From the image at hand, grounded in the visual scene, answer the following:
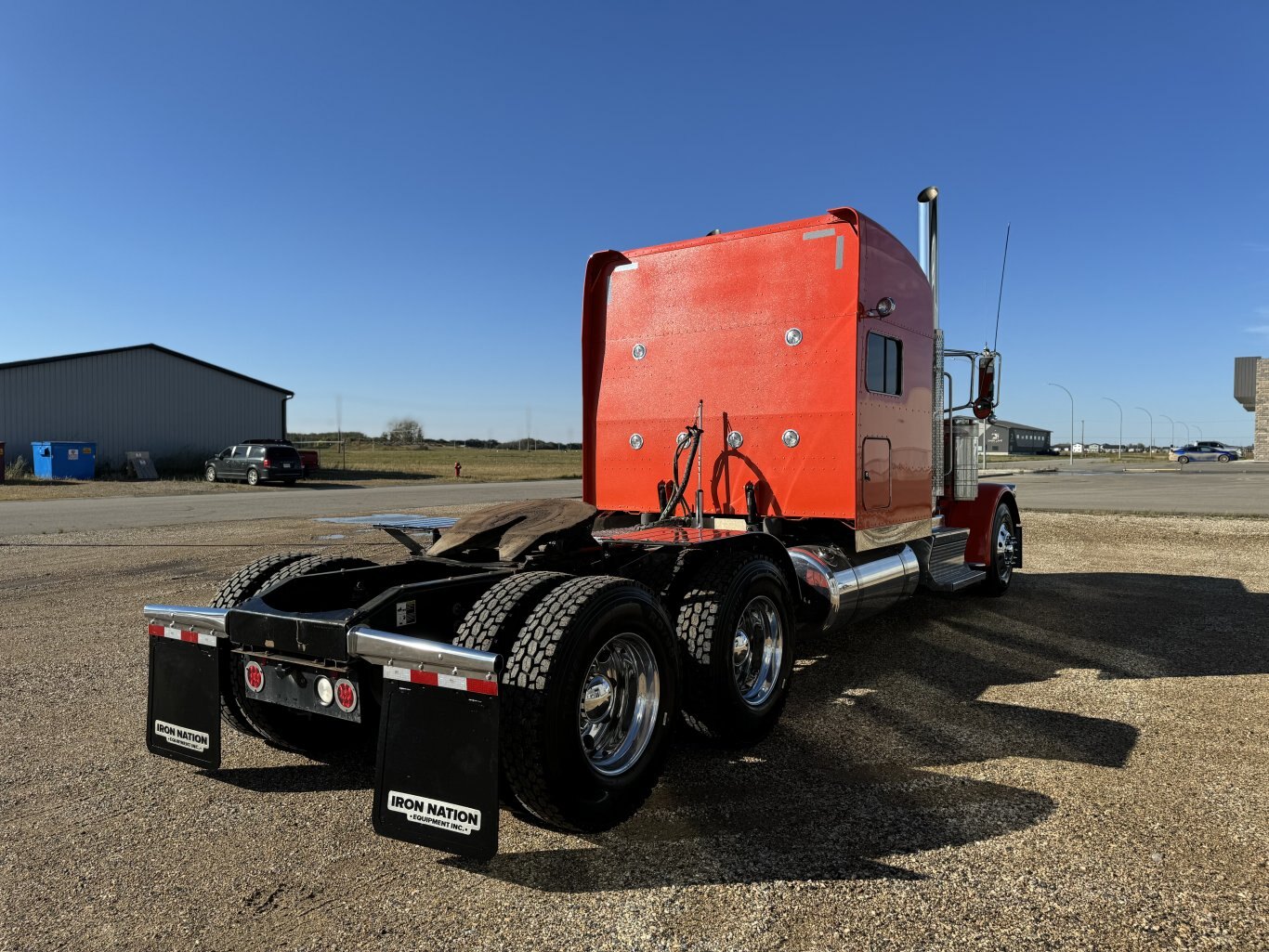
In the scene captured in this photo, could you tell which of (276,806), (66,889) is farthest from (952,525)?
(66,889)

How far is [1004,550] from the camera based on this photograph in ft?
28.9

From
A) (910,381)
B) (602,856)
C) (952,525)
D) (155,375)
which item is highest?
(155,375)

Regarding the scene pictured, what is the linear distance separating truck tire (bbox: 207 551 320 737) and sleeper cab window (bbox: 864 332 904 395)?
370 cm

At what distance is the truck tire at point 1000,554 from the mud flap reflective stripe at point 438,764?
21.7ft

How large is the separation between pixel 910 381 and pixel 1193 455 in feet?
285

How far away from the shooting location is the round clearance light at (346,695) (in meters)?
3.32

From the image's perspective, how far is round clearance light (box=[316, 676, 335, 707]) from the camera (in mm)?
3367

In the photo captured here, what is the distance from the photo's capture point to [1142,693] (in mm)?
5336

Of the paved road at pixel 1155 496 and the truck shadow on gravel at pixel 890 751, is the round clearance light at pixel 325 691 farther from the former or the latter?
the paved road at pixel 1155 496

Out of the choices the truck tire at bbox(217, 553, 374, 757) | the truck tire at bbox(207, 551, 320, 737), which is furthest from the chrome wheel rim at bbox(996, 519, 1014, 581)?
the truck tire at bbox(207, 551, 320, 737)

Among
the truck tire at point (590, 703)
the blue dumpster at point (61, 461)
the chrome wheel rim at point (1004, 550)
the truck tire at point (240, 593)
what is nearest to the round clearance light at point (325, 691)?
the truck tire at point (240, 593)

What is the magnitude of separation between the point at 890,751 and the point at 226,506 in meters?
20.3

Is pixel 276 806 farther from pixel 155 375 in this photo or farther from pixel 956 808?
pixel 155 375

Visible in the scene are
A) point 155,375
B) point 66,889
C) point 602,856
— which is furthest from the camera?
point 155,375
